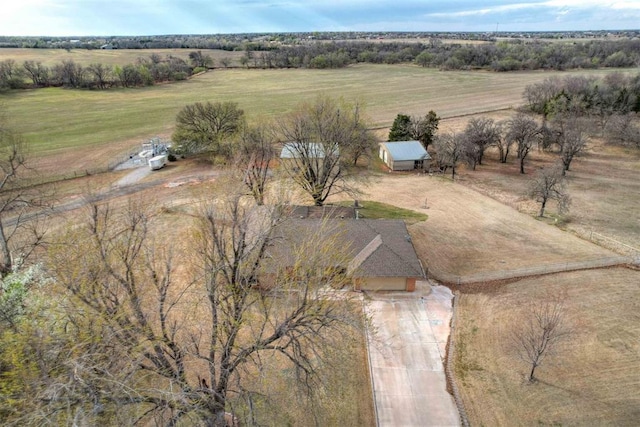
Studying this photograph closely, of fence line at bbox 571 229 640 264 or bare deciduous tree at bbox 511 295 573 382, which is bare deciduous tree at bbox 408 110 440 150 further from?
bare deciduous tree at bbox 511 295 573 382

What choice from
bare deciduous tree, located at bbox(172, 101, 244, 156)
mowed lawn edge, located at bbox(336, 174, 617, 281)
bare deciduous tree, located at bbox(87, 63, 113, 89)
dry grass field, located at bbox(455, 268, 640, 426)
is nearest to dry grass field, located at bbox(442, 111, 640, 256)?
mowed lawn edge, located at bbox(336, 174, 617, 281)

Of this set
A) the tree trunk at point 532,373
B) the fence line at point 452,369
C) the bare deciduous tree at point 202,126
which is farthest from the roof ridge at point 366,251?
the bare deciduous tree at point 202,126

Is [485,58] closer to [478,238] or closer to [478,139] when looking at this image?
[478,139]

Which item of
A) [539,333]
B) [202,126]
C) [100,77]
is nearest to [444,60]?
[100,77]

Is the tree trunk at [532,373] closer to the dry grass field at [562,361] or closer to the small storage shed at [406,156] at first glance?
the dry grass field at [562,361]

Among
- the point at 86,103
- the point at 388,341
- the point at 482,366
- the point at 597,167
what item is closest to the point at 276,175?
the point at 388,341

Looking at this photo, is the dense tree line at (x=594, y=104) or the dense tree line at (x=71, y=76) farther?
the dense tree line at (x=71, y=76)

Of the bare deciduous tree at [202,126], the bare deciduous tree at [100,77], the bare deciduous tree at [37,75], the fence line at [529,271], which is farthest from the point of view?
the bare deciduous tree at [100,77]
